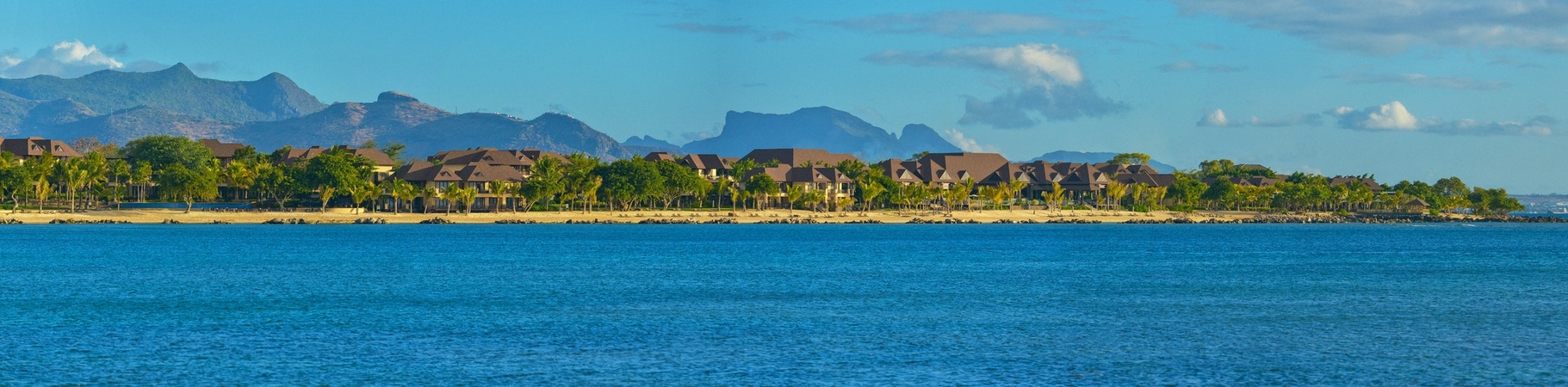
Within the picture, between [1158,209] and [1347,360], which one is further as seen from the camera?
[1158,209]

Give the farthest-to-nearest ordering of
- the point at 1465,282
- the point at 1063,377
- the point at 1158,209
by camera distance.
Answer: the point at 1158,209 → the point at 1465,282 → the point at 1063,377

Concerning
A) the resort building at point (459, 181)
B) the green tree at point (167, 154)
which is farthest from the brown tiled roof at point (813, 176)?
the green tree at point (167, 154)

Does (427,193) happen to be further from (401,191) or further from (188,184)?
(188,184)

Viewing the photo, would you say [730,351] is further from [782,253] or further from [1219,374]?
[782,253]

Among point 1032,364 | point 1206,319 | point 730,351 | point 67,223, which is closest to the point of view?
point 1032,364

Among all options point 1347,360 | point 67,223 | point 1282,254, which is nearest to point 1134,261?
point 1282,254

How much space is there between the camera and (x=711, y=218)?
149 metres

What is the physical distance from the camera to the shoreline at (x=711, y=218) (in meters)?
131

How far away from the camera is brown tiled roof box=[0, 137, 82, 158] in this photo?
16850 centimetres

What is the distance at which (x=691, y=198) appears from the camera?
168 metres

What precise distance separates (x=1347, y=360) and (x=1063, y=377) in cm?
779

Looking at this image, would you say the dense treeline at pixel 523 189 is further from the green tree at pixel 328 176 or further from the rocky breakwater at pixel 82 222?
the rocky breakwater at pixel 82 222

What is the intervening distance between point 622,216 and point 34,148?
7477 cm

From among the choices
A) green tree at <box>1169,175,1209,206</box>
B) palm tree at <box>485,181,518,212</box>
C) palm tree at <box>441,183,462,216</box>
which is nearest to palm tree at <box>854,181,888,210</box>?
palm tree at <box>485,181,518,212</box>
